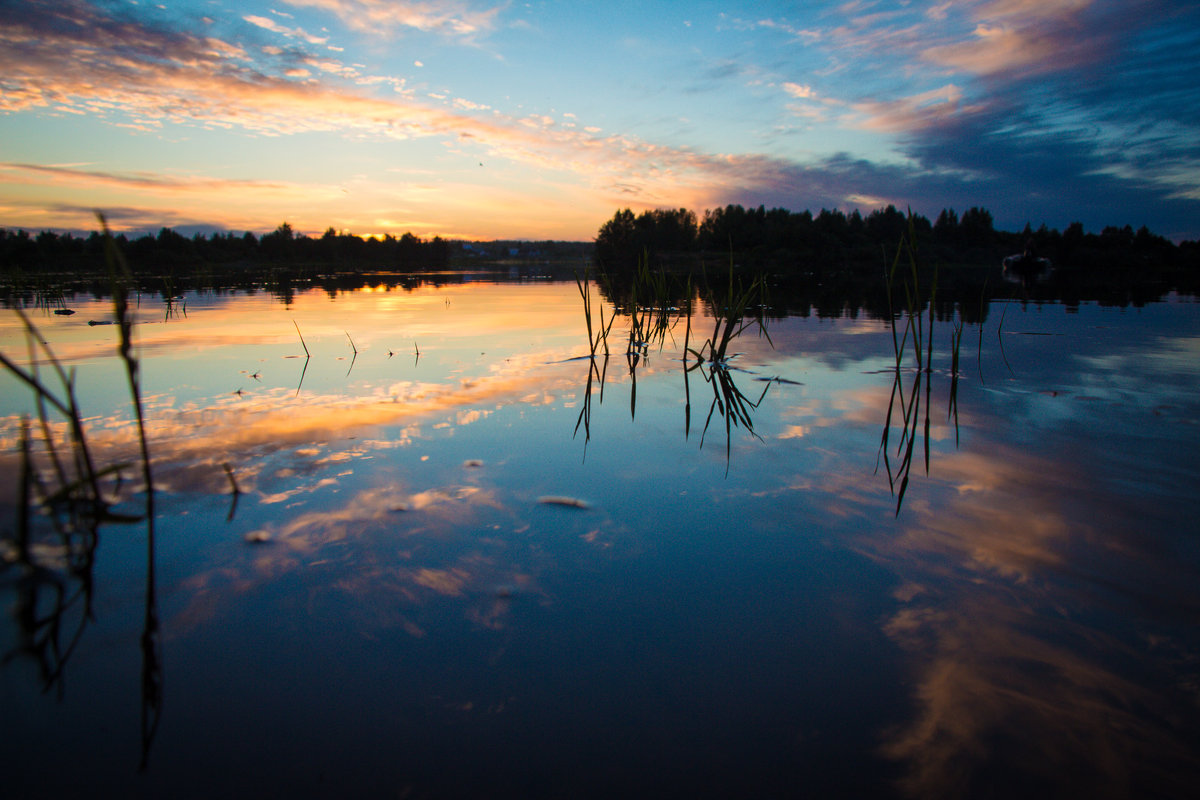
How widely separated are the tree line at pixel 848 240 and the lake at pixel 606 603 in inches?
950

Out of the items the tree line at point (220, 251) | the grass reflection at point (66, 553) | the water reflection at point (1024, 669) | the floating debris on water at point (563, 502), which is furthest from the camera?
the tree line at point (220, 251)

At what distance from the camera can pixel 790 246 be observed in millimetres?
44344

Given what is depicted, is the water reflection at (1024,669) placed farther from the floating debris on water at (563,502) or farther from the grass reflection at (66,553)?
the grass reflection at (66,553)

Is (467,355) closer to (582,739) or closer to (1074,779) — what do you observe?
(582,739)

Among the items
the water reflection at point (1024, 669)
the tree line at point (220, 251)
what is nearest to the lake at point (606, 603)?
the water reflection at point (1024, 669)

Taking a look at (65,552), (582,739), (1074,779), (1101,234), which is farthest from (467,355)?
(1101,234)

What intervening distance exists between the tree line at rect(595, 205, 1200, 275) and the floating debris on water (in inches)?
976

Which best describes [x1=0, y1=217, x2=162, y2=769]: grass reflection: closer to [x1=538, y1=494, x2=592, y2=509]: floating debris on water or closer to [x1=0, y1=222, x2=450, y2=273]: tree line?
[x1=538, y1=494, x2=592, y2=509]: floating debris on water

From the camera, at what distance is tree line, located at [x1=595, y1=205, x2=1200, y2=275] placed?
126 ft

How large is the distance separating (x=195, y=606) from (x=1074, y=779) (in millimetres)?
2260

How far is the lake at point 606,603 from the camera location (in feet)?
3.89

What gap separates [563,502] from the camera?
2412 mm

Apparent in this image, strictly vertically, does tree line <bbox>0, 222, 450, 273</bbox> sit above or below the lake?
above

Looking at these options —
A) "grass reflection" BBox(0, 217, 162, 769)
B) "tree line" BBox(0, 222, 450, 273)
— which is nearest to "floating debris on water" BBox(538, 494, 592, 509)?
"grass reflection" BBox(0, 217, 162, 769)
